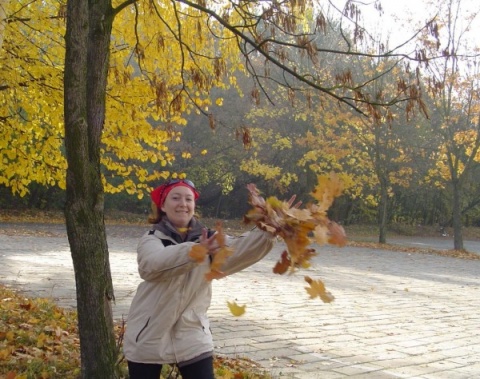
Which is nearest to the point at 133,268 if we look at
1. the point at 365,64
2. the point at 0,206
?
the point at 365,64

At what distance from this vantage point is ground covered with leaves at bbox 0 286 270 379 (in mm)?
5008

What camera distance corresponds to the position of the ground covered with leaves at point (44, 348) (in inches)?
197

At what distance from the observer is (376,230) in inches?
1570

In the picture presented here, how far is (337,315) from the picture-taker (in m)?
8.95

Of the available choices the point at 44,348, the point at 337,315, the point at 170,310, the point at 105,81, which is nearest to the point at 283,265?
the point at 170,310

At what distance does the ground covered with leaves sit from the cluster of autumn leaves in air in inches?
94.1

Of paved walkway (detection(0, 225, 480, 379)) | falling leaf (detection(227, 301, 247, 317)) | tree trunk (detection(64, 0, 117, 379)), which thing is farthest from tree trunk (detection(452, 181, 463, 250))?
falling leaf (detection(227, 301, 247, 317))

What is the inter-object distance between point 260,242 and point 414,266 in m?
16.3

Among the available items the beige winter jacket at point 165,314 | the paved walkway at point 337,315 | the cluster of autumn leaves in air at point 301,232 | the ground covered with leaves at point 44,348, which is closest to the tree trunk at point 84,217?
the ground covered with leaves at point 44,348

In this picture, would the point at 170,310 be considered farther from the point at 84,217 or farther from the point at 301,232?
the point at 84,217

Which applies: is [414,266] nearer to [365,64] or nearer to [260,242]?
[365,64]

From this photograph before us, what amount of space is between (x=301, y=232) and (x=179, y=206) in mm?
997

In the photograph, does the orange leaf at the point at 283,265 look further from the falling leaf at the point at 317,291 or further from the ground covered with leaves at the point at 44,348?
the ground covered with leaves at the point at 44,348

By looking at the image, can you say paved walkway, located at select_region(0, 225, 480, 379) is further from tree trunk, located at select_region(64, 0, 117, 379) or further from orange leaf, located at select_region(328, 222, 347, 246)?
orange leaf, located at select_region(328, 222, 347, 246)
